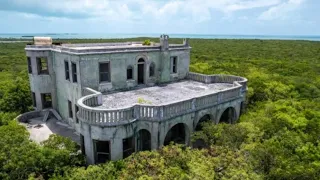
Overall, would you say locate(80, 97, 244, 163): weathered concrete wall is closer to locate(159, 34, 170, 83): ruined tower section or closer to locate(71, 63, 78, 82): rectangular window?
locate(71, 63, 78, 82): rectangular window

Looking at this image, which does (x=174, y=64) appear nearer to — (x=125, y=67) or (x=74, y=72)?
(x=125, y=67)

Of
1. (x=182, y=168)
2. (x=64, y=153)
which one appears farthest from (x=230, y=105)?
(x=64, y=153)

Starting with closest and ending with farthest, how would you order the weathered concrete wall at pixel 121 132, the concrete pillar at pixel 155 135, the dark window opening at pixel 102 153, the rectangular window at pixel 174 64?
the weathered concrete wall at pixel 121 132
the concrete pillar at pixel 155 135
the dark window opening at pixel 102 153
the rectangular window at pixel 174 64

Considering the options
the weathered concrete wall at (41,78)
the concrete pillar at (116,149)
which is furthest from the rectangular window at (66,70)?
the concrete pillar at (116,149)

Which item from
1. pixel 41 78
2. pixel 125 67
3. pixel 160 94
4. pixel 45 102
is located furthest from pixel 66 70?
pixel 160 94

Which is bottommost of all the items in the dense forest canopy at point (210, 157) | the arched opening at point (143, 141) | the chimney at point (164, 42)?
the arched opening at point (143, 141)

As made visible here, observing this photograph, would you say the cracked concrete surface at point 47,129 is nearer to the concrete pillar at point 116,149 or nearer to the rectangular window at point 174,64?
the concrete pillar at point 116,149

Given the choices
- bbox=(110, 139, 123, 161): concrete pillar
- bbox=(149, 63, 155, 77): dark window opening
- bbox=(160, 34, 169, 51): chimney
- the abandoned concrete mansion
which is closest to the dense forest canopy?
bbox=(110, 139, 123, 161): concrete pillar
